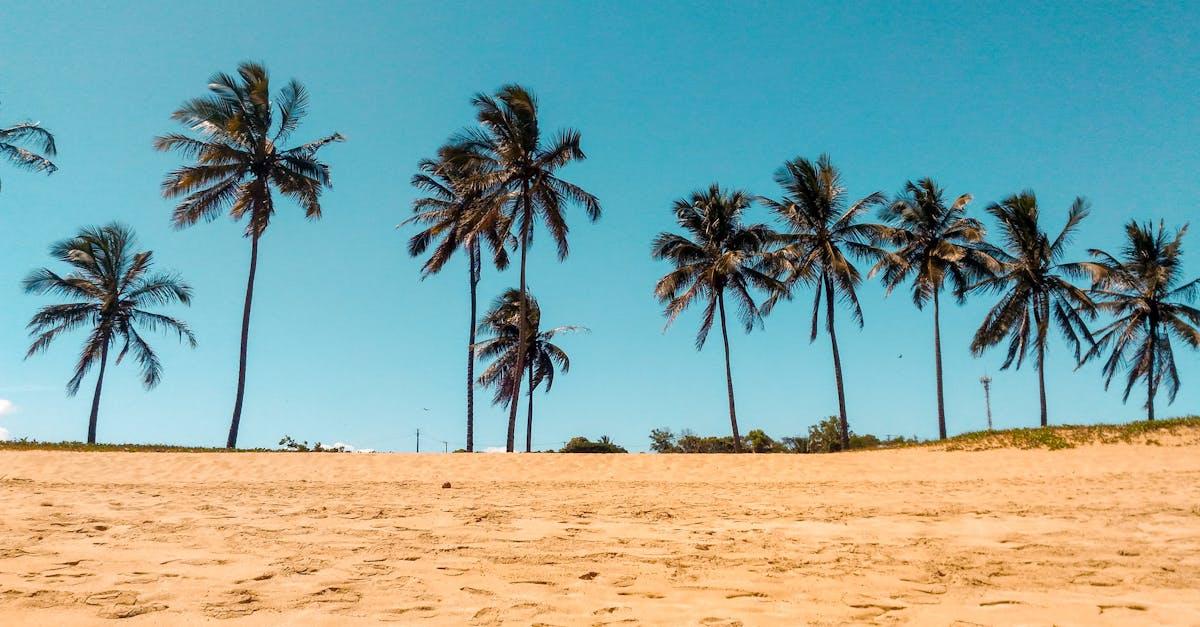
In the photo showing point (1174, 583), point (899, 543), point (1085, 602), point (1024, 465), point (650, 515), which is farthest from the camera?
point (1024, 465)

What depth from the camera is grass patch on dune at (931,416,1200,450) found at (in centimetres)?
1895

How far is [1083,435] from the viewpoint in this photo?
20078 millimetres

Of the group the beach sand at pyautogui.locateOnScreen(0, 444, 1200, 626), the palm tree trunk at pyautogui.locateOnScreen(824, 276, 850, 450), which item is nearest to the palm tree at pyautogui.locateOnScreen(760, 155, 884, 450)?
the palm tree trunk at pyautogui.locateOnScreen(824, 276, 850, 450)

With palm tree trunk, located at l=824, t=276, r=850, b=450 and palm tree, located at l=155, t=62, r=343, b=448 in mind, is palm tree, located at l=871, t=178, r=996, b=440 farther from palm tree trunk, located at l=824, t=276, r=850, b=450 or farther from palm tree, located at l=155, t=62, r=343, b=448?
palm tree, located at l=155, t=62, r=343, b=448

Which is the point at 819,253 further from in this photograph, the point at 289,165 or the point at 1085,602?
the point at 1085,602

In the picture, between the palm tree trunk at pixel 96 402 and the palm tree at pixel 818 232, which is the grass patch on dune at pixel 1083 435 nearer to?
the palm tree at pixel 818 232

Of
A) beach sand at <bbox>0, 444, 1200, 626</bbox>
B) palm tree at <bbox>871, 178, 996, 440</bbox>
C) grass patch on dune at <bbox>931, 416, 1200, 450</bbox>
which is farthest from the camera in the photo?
palm tree at <bbox>871, 178, 996, 440</bbox>

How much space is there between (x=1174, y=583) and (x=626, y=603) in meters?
3.72

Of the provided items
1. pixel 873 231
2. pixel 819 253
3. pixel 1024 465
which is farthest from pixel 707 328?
pixel 1024 465

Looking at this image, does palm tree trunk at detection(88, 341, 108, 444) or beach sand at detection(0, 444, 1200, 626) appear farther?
palm tree trunk at detection(88, 341, 108, 444)

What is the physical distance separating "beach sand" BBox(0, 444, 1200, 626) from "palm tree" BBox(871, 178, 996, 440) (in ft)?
61.1

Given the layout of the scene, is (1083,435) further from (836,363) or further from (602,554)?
(602,554)

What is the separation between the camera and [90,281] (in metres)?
28.0

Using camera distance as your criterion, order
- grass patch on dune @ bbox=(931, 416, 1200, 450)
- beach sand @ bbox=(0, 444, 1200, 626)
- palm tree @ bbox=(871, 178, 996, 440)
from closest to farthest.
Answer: beach sand @ bbox=(0, 444, 1200, 626) < grass patch on dune @ bbox=(931, 416, 1200, 450) < palm tree @ bbox=(871, 178, 996, 440)
